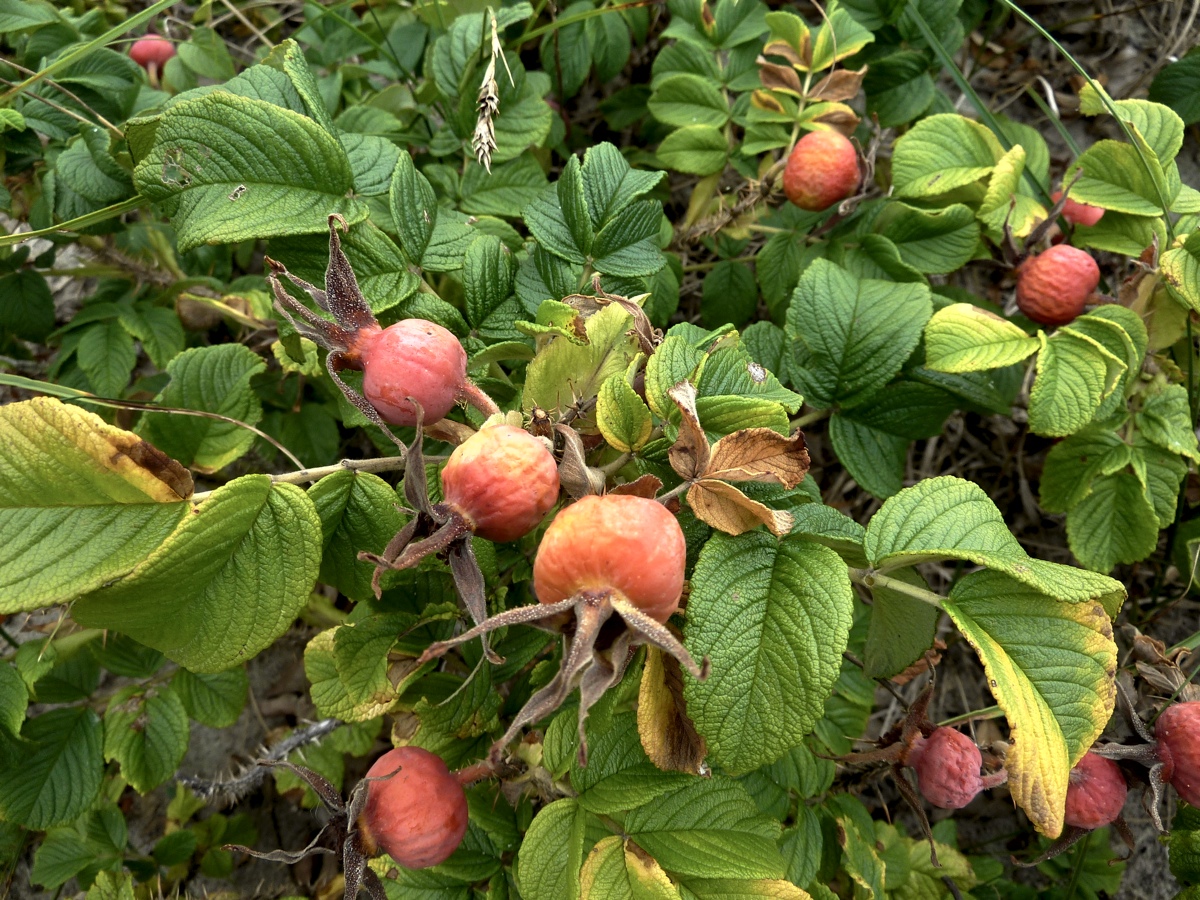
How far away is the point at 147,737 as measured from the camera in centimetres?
185

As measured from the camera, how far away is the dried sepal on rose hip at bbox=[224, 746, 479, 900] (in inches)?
48.1

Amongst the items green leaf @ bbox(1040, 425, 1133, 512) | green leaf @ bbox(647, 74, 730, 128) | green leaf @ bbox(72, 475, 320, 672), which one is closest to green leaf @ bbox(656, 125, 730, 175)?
green leaf @ bbox(647, 74, 730, 128)

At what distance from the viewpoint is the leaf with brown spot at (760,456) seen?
1097mm

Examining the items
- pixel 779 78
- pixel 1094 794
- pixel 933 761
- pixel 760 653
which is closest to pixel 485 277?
pixel 760 653

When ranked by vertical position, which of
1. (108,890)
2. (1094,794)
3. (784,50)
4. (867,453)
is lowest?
(108,890)

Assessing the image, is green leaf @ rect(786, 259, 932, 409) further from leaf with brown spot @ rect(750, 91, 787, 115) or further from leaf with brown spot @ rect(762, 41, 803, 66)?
leaf with brown spot @ rect(762, 41, 803, 66)

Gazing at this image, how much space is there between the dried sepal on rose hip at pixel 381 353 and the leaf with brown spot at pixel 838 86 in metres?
1.43

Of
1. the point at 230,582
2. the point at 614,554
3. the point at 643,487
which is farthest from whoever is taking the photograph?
the point at 230,582

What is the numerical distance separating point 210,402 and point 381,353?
0.84 metres

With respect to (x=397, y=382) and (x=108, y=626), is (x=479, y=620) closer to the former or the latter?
(x=397, y=382)

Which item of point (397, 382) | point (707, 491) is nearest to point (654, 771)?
point (707, 491)

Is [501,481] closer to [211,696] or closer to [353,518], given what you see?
[353,518]

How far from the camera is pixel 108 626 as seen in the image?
43.6 inches

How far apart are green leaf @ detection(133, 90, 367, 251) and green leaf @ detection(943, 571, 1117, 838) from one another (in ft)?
4.01
